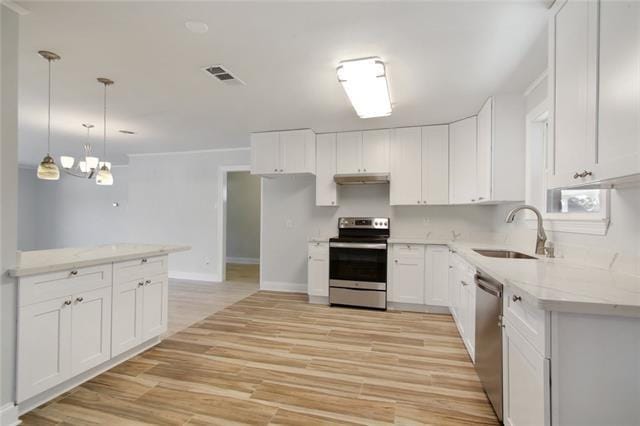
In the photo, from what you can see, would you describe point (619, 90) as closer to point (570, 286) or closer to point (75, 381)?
point (570, 286)

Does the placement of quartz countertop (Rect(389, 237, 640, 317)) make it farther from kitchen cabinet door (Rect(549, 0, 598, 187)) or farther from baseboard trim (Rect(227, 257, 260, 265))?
baseboard trim (Rect(227, 257, 260, 265))

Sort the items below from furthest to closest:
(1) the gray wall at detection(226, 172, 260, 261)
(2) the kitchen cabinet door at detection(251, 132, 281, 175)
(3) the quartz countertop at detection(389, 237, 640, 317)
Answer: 1. (1) the gray wall at detection(226, 172, 260, 261)
2. (2) the kitchen cabinet door at detection(251, 132, 281, 175)
3. (3) the quartz countertop at detection(389, 237, 640, 317)

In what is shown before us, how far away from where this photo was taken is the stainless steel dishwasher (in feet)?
5.53

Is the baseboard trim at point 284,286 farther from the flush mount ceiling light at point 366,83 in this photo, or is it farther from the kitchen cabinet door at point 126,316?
the flush mount ceiling light at point 366,83

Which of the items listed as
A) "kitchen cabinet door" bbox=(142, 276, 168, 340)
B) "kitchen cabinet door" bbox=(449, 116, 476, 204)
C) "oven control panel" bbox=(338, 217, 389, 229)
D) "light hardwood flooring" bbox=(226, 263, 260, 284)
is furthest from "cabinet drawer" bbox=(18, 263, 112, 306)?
"kitchen cabinet door" bbox=(449, 116, 476, 204)

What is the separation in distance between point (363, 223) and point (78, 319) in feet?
10.9

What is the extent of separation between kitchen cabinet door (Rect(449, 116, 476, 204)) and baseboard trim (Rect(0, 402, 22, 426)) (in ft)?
13.6

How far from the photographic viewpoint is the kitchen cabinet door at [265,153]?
13.9 feet

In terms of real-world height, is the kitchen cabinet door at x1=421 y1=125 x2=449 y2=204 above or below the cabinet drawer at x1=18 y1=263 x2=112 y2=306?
above

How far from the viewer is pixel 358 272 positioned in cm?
392

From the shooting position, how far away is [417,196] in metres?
3.98

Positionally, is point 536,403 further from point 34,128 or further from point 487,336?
point 34,128

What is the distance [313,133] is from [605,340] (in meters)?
3.73

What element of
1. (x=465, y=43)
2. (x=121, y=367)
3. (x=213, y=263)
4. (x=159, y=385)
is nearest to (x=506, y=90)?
(x=465, y=43)
